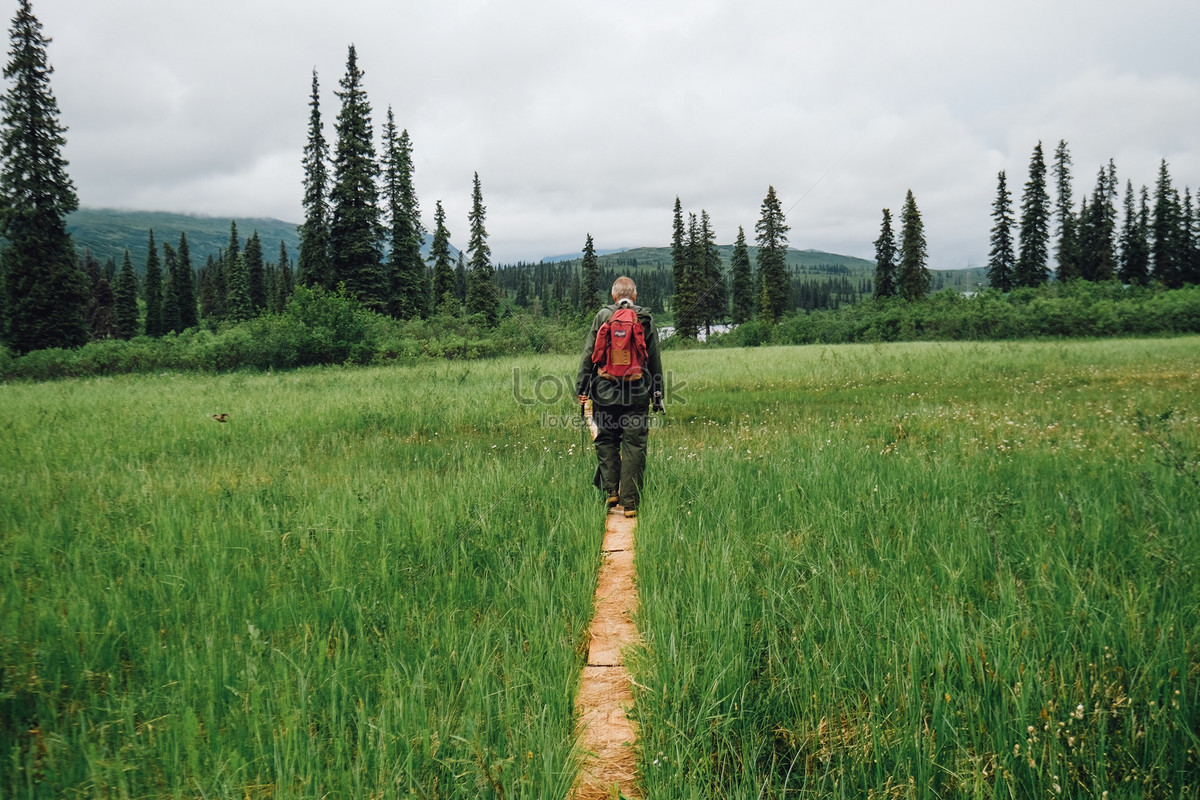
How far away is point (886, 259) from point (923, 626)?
3304 inches

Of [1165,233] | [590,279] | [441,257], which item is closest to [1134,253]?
[1165,233]

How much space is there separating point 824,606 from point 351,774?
273cm

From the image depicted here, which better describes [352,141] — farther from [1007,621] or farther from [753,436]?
[1007,621]

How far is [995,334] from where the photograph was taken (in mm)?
43281

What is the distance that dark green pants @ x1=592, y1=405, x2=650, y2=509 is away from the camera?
20.5 ft

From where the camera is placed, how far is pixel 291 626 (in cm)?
347

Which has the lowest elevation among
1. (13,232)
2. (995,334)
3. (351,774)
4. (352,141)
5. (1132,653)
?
(351,774)

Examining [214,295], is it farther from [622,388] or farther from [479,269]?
[622,388]

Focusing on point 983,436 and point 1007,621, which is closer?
point 1007,621

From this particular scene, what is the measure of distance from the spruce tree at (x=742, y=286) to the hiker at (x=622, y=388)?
7508cm

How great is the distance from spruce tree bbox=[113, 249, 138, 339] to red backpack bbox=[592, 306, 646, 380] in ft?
309

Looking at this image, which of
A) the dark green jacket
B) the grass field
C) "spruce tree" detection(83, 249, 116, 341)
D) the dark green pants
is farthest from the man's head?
"spruce tree" detection(83, 249, 116, 341)

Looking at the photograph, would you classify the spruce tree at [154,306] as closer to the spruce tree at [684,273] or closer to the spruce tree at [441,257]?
the spruce tree at [441,257]

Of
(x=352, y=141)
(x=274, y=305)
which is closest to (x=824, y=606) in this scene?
(x=352, y=141)
